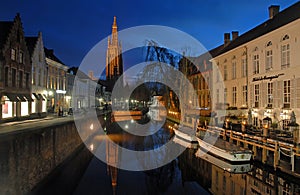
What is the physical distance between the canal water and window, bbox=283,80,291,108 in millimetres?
8747

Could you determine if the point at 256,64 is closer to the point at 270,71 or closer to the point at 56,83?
the point at 270,71

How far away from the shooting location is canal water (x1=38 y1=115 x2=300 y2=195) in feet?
35.9

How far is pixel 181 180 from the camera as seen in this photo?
42.2ft

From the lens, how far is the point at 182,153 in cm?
1848

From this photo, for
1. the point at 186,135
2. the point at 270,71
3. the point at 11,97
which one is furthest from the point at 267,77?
the point at 11,97

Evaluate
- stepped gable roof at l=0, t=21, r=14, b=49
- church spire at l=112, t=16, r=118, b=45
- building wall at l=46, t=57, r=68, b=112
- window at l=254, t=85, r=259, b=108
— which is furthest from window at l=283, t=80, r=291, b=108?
church spire at l=112, t=16, r=118, b=45

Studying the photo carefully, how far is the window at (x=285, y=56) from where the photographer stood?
21.4 m

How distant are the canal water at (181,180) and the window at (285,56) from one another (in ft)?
33.9

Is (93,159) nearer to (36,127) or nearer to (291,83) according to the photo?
(36,127)

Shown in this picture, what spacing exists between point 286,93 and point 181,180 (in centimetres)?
1287

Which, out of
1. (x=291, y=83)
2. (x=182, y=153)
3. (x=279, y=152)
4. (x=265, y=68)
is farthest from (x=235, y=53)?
(x=279, y=152)

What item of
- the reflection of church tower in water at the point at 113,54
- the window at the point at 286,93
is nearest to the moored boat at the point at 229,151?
the window at the point at 286,93

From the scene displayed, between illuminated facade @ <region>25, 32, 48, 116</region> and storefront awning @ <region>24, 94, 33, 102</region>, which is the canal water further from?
illuminated facade @ <region>25, 32, 48, 116</region>

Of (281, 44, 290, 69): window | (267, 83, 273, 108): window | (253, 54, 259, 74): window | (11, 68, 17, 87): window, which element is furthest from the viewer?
(11, 68, 17, 87): window
